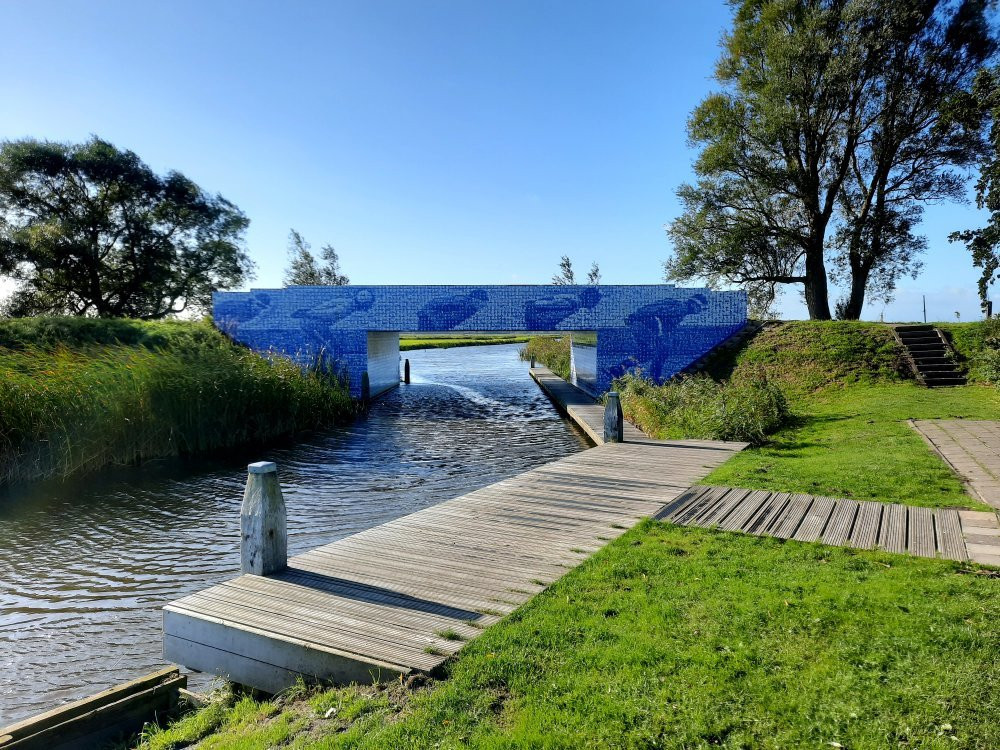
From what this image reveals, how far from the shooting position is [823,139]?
23.2 m

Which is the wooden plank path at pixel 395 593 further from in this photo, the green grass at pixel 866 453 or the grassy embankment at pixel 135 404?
the grassy embankment at pixel 135 404

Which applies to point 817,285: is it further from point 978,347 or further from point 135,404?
point 135,404

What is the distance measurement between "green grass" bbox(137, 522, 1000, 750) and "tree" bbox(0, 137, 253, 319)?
35.7 metres

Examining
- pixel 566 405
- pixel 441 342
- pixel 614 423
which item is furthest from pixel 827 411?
pixel 441 342

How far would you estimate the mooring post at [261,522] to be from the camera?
15.3 ft

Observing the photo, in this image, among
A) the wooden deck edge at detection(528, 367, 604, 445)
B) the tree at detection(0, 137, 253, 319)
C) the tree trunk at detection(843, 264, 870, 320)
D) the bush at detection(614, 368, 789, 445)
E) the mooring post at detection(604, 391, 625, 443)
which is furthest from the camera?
the tree at detection(0, 137, 253, 319)

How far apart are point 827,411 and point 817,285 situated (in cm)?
1366

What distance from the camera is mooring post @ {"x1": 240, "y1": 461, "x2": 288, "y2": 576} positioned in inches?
184

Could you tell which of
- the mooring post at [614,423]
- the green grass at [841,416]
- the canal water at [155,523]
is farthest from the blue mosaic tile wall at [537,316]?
the mooring post at [614,423]

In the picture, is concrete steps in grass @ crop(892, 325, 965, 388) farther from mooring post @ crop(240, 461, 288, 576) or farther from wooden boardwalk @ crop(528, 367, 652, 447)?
mooring post @ crop(240, 461, 288, 576)

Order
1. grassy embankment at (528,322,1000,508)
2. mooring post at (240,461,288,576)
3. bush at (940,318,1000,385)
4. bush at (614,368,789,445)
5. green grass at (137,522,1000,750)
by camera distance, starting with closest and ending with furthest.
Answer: green grass at (137,522,1000,750), mooring post at (240,461,288,576), grassy embankment at (528,322,1000,508), bush at (614,368,789,445), bush at (940,318,1000,385)

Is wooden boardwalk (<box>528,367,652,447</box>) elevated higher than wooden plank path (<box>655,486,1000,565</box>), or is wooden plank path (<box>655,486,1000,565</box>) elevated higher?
wooden boardwalk (<box>528,367,652,447</box>)

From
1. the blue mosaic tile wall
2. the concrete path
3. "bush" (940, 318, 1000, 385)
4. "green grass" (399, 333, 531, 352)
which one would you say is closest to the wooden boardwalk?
the blue mosaic tile wall

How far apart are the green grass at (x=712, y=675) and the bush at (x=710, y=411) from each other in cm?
652
